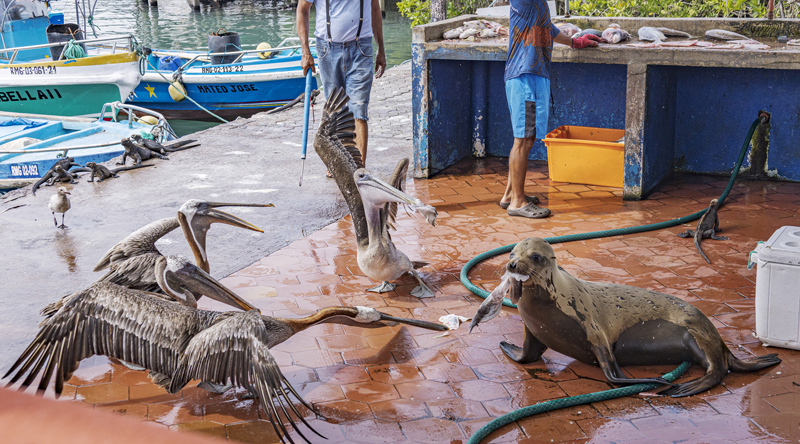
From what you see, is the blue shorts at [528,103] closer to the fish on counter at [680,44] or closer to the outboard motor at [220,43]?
the fish on counter at [680,44]

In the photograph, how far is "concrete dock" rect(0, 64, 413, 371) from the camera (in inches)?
217

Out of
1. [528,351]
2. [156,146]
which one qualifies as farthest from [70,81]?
[528,351]

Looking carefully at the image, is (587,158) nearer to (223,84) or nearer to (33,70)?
(223,84)

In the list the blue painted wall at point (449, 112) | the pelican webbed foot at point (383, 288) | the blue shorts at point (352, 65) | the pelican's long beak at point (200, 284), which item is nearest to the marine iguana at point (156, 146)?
the blue shorts at point (352, 65)

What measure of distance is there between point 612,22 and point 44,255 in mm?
6529

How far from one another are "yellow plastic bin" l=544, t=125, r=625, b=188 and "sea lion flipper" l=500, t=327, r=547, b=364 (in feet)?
11.6

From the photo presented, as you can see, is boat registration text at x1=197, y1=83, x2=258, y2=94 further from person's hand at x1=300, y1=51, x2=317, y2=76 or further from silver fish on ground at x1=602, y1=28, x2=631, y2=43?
silver fish on ground at x1=602, y1=28, x2=631, y2=43

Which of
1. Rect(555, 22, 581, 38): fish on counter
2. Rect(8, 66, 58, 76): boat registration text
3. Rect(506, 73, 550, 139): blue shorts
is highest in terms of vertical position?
Rect(555, 22, 581, 38): fish on counter

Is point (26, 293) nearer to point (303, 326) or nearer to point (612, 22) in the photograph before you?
point (303, 326)

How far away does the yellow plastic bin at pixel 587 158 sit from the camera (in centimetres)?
714

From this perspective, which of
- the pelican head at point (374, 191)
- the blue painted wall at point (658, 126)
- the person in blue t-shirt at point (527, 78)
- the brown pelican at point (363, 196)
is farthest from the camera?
the blue painted wall at point (658, 126)

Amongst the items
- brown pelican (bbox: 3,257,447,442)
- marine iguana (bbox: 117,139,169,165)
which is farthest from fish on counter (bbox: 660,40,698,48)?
marine iguana (bbox: 117,139,169,165)

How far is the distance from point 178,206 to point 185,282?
3554 mm

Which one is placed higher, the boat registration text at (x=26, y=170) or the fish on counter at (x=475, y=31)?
the fish on counter at (x=475, y=31)
